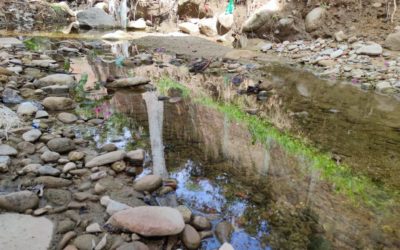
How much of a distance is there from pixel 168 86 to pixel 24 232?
3839 millimetres

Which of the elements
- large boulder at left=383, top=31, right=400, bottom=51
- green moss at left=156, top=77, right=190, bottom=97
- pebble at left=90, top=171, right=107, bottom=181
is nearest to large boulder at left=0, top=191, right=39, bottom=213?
pebble at left=90, top=171, right=107, bottom=181

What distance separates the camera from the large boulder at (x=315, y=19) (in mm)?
9656

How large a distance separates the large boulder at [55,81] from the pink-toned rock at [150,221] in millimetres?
3133

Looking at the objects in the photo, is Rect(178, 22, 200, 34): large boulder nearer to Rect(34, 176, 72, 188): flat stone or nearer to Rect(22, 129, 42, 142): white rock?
Rect(22, 129, 42, 142): white rock

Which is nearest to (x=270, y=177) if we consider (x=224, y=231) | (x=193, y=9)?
(x=224, y=231)

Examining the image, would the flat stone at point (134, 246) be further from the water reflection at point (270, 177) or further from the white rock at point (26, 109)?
the white rock at point (26, 109)

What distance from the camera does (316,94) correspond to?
5.62 meters

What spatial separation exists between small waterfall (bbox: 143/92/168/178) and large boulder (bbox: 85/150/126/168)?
0.92 ft

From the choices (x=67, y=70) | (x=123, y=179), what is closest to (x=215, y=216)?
(x=123, y=179)

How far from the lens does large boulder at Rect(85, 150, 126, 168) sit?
8.34 ft

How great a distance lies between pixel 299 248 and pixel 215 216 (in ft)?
1.71

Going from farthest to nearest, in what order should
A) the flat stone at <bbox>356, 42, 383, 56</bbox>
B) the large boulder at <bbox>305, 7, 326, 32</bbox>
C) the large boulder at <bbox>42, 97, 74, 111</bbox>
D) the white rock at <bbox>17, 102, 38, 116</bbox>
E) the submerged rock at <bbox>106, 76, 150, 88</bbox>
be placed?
the large boulder at <bbox>305, 7, 326, 32</bbox>, the flat stone at <bbox>356, 42, 383, 56</bbox>, the submerged rock at <bbox>106, 76, 150, 88</bbox>, the large boulder at <bbox>42, 97, 74, 111</bbox>, the white rock at <bbox>17, 102, 38, 116</bbox>

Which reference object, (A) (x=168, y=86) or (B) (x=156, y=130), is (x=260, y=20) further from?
(B) (x=156, y=130)

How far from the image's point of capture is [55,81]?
4.58m
